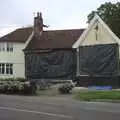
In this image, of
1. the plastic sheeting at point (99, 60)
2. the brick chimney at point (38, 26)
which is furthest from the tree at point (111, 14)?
the brick chimney at point (38, 26)

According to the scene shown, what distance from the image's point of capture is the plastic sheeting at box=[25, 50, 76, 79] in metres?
54.4

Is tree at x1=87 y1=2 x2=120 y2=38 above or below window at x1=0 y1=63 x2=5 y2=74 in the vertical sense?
above

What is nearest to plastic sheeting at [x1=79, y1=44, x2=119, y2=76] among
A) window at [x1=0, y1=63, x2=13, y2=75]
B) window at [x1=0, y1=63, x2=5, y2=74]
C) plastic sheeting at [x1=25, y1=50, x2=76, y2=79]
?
plastic sheeting at [x1=25, y1=50, x2=76, y2=79]

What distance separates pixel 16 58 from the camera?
61.1 metres

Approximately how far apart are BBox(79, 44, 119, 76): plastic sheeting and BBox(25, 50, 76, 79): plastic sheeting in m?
1.88

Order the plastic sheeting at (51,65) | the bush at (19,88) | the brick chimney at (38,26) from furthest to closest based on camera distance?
the brick chimney at (38,26), the plastic sheeting at (51,65), the bush at (19,88)

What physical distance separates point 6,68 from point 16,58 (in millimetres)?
1825

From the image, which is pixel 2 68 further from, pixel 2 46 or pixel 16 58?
pixel 2 46

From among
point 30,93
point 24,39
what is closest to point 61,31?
point 24,39

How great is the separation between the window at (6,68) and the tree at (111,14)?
44.5 feet

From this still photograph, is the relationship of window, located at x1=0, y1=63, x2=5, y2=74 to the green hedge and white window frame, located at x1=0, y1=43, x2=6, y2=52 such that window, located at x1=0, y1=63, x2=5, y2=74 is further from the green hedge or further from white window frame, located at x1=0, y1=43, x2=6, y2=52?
the green hedge

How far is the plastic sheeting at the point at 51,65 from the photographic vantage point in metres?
54.4

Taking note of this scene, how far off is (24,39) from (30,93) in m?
24.1

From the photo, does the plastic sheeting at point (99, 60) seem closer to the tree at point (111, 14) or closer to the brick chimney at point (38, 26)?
the tree at point (111, 14)
